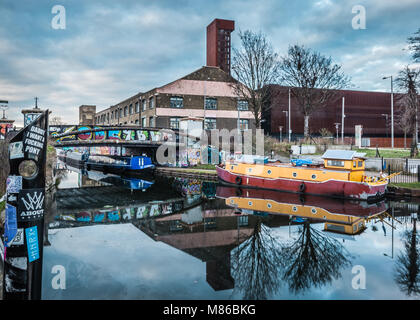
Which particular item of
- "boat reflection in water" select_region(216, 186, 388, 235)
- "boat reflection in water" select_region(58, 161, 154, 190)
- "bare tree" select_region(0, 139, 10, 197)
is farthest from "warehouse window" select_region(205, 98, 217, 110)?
"bare tree" select_region(0, 139, 10, 197)

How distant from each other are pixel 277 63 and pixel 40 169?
3464cm

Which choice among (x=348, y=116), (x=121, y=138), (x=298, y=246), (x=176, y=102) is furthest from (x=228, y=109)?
(x=298, y=246)

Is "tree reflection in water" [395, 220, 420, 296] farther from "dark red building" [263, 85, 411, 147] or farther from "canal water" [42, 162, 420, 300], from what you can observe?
"dark red building" [263, 85, 411, 147]

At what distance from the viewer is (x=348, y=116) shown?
57.3 metres

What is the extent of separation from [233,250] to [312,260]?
7.49 ft

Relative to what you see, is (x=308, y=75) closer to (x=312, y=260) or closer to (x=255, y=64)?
(x=255, y=64)

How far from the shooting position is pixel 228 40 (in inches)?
2968

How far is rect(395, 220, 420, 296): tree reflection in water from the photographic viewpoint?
287 inches

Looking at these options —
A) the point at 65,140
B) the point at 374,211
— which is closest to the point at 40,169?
the point at 374,211

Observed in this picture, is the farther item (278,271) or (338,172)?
(338,172)

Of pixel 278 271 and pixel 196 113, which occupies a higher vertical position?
pixel 196 113

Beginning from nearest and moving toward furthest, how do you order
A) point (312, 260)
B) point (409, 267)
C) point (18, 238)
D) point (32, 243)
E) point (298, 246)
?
point (18, 238), point (32, 243), point (409, 267), point (312, 260), point (298, 246)

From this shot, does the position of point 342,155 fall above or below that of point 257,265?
above

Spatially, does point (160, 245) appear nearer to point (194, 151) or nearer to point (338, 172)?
point (338, 172)
